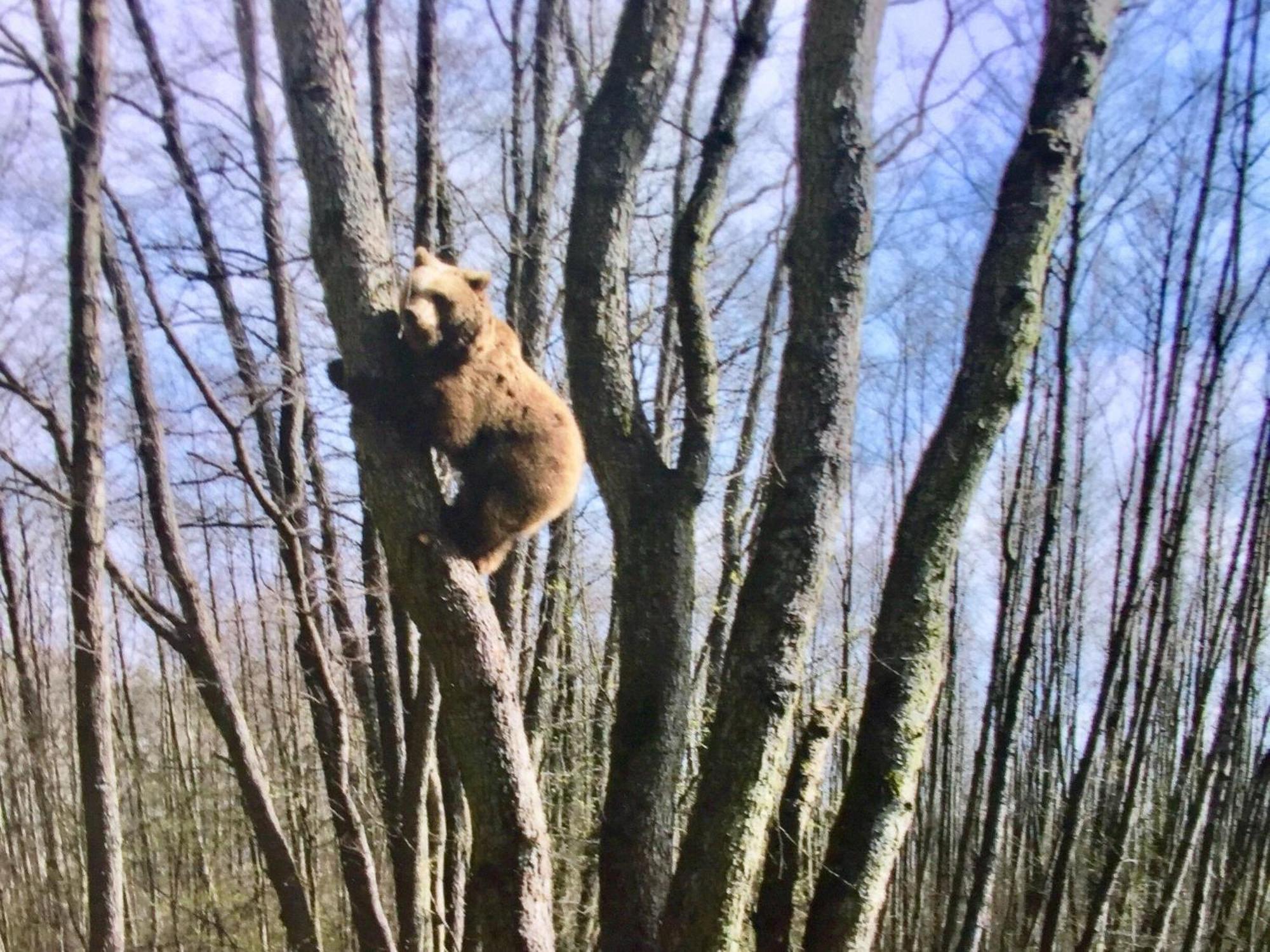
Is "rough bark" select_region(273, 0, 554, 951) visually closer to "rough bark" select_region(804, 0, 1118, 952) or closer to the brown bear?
the brown bear

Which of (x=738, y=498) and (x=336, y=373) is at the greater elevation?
(x=738, y=498)

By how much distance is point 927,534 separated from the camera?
8.14 ft

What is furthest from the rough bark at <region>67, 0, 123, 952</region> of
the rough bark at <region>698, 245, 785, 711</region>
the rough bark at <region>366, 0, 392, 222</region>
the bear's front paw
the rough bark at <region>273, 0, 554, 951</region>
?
the rough bark at <region>698, 245, 785, 711</region>

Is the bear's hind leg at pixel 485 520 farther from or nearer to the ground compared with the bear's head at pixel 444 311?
nearer to the ground

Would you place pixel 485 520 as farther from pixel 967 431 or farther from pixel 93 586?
pixel 93 586

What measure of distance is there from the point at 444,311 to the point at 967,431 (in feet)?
4.83

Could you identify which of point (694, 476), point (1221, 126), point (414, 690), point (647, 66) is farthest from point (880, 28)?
point (414, 690)

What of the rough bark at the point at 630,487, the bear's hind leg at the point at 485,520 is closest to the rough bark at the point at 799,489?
the rough bark at the point at 630,487

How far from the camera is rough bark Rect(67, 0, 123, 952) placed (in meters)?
3.89

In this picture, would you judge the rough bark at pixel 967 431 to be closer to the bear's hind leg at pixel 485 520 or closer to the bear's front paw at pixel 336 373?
the bear's hind leg at pixel 485 520

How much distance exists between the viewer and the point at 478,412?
9.43 feet

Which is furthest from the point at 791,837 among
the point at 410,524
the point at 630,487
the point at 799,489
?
the point at 410,524

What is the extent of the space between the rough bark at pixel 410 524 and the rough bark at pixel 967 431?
793 millimetres

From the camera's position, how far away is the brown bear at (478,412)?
2.54 metres
